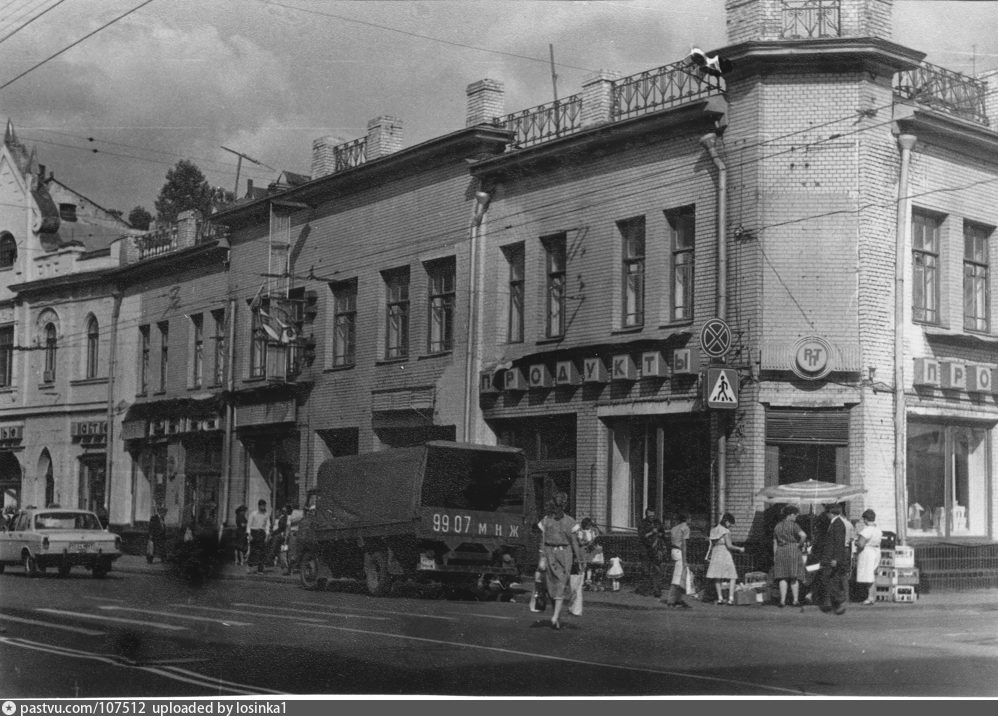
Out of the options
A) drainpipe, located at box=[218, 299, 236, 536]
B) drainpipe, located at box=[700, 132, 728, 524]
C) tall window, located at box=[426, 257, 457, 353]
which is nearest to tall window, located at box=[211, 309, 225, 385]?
drainpipe, located at box=[218, 299, 236, 536]

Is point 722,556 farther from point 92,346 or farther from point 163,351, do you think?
point 92,346

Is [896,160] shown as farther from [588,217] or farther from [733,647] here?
[733,647]

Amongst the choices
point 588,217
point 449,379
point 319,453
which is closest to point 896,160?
point 588,217

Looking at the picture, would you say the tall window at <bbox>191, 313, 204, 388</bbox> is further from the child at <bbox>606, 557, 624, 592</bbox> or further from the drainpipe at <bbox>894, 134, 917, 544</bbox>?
the drainpipe at <bbox>894, 134, 917, 544</bbox>

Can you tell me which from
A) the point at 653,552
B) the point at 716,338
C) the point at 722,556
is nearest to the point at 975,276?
the point at 716,338

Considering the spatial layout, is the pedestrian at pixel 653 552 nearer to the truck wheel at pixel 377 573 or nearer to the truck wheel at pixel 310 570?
the truck wheel at pixel 377 573

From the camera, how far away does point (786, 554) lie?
58.2ft

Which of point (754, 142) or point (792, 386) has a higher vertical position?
point (754, 142)

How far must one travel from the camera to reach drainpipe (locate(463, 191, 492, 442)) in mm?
18812

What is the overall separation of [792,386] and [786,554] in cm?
224

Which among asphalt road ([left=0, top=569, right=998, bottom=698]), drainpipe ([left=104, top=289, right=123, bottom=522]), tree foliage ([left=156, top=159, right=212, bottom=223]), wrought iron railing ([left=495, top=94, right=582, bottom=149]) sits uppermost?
wrought iron railing ([left=495, top=94, right=582, bottom=149])

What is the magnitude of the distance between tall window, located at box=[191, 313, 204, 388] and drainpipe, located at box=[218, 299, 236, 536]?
1.05 feet

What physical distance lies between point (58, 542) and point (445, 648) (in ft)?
29.4

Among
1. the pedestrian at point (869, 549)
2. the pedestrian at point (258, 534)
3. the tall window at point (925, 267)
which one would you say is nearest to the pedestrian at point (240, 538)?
the pedestrian at point (258, 534)
